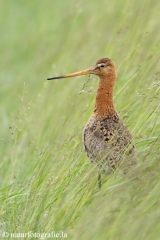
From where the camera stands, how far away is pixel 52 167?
536 cm

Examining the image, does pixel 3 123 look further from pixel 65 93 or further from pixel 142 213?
pixel 142 213

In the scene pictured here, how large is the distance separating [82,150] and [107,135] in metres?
0.21

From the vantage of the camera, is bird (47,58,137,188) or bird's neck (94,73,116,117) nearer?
bird (47,58,137,188)

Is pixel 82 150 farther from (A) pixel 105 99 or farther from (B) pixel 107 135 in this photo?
(A) pixel 105 99

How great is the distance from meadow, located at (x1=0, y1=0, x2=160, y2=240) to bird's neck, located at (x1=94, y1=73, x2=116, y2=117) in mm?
68

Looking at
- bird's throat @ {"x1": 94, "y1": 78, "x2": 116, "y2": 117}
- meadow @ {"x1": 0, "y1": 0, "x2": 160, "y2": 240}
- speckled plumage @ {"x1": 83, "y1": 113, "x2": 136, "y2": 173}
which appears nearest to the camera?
meadow @ {"x1": 0, "y1": 0, "x2": 160, "y2": 240}

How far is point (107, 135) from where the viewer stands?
547cm

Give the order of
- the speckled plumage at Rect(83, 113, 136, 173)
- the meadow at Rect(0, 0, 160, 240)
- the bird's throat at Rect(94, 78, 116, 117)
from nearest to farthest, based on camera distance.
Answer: the meadow at Rect(0, 0, 160, 240) → the speckled plumage at Rect(83, 113, 136, 173) → the bird's throat at Rect(94, 78, 116, 117)

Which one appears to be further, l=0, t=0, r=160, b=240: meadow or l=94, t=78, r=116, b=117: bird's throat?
l=94, t=78, r=116, b=117: bird's throat

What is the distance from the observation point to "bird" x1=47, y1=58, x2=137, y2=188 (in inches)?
190

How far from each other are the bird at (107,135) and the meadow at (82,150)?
6cm

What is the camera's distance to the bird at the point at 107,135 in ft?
15.8

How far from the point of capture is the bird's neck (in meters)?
5.79

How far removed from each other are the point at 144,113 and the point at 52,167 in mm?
727
